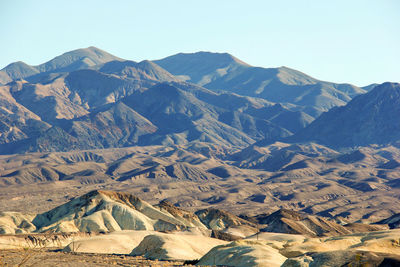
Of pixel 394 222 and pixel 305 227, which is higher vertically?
pixel 305 227

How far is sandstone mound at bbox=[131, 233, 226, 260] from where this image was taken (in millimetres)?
80356

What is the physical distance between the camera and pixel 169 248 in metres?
82.3

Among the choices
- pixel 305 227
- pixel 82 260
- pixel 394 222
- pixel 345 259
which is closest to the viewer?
pixel 345 259

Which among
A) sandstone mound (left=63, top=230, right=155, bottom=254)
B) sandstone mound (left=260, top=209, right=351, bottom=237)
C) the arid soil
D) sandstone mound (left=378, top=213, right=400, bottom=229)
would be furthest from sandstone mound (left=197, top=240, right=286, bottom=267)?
sandstone mound (left=378, top=213, right=400, bottom=229)

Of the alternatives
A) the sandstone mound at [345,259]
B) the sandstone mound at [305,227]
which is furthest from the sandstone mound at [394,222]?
the sandstone mound at [345,259]

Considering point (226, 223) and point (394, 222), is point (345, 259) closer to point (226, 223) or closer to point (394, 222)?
point (226, 223)

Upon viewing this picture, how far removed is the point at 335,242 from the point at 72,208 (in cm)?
6596

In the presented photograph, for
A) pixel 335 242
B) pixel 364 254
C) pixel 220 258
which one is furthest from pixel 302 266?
pixel 335 242

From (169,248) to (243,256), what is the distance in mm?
16847

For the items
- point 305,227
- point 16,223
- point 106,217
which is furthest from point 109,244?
point 305,227

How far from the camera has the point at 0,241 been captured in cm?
9731

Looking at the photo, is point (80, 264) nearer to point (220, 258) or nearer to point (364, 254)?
point (220, 258)

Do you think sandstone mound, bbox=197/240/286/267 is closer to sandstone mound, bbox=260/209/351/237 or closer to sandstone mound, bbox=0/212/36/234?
sandstone mound, bbox=260/209/351/237

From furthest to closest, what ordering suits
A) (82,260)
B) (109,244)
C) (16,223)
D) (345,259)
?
(16,223), (109,244), (82,260), (345,259)
